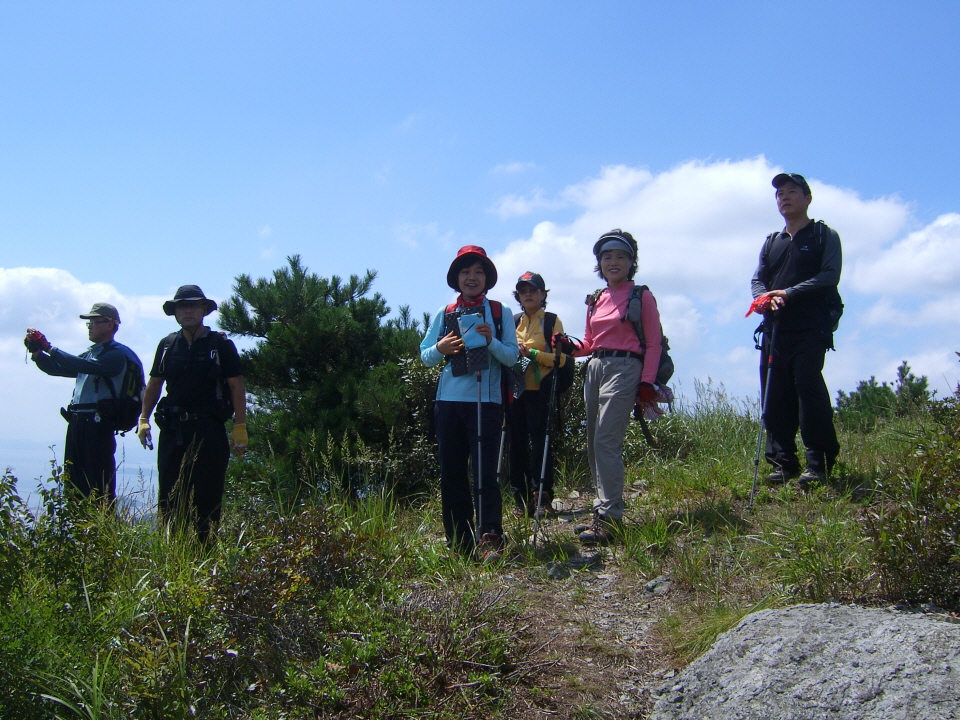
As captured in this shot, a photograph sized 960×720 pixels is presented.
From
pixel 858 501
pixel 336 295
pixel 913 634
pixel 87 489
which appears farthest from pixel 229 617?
pixel 336 295

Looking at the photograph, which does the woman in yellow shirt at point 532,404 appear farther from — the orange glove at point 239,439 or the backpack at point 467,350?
the orange glove at point 239,439

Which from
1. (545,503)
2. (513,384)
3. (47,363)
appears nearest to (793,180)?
(513,384)

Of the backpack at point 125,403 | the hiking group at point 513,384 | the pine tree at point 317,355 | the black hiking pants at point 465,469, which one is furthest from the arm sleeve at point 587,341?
the backpack at point 125,403

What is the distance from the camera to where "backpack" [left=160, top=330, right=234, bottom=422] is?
19.0ft

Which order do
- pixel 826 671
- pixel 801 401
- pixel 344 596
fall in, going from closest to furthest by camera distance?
pixel 826 671, pixel 344 596, pixel 801 401

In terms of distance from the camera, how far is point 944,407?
16.2 feet

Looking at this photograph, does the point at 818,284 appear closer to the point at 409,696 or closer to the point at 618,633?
the point at 618,633

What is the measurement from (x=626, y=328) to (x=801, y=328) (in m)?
1.36

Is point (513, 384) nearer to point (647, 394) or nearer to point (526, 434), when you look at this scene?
point (647, 394)

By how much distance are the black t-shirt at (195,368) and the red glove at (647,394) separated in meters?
2.82

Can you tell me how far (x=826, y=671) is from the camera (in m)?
3.03

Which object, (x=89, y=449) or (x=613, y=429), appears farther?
(x=89, y=449)

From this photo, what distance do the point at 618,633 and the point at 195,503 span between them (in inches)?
124

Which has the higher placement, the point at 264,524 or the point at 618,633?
the point at 264,524
